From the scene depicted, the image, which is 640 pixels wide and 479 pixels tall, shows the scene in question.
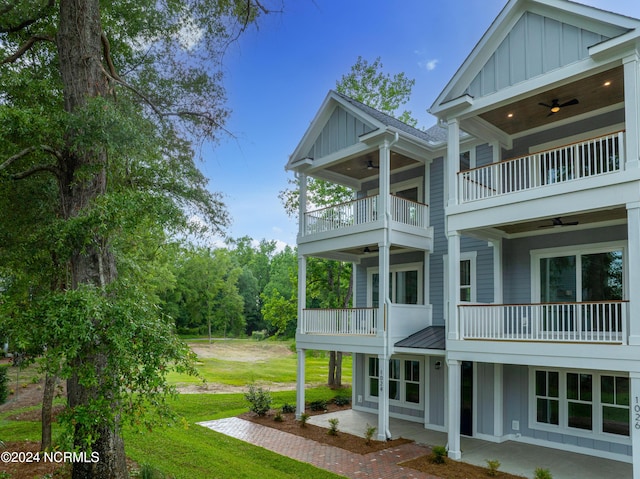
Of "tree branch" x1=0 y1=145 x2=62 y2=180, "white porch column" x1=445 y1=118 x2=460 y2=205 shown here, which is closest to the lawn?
"tree branch" x1=0 y1=145 x2=62 y2=180

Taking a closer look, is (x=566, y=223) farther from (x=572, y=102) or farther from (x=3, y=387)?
(x=3, y=387)

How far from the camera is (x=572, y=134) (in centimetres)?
1121

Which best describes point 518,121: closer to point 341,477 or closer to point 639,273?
point 639,273

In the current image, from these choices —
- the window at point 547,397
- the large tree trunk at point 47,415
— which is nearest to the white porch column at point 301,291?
the window at point 547,397

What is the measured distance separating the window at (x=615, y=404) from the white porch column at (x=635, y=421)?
2.16m

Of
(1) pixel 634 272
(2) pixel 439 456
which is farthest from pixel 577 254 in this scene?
(2) pixel 439 456

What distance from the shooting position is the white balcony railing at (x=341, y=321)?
13.1 m

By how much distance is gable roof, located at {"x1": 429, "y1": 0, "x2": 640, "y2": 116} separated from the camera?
917 cm

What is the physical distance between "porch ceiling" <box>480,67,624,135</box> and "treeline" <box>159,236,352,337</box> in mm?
10917

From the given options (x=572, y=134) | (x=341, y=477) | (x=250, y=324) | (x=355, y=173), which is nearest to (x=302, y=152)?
(x=355, y=173)

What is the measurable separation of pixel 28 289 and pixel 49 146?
352cm

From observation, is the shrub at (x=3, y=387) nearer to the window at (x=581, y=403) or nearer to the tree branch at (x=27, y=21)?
the tree branch at (x=27, y=21)

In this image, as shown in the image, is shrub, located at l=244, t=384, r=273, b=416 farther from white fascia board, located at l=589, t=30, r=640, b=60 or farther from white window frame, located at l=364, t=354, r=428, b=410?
white fascia board, located at l=589, t=30, r=640, b=60

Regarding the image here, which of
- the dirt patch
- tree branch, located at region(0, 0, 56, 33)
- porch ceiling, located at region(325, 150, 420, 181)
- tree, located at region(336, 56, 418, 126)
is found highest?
tree, located at region(336, 56, 418, 126)
